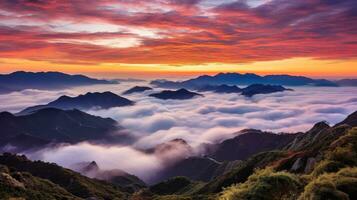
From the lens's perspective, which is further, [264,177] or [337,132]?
[337,132]

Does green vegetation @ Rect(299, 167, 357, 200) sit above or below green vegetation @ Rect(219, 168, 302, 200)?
above

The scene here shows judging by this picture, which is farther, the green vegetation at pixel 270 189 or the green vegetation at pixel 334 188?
the green vegetation at pixel 270 189

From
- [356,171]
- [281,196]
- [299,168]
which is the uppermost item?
[356,171]

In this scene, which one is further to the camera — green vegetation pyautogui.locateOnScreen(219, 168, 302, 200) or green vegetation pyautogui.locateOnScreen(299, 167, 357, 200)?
green vegetation pyautogui.locateOnScreen(219, 168, 302, 200)

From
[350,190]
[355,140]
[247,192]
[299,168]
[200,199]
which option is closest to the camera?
[350,190]

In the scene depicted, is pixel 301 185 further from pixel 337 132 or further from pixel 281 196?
pixel 337 132

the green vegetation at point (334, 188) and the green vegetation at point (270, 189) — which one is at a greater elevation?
the green vegetation at point (334, 188)

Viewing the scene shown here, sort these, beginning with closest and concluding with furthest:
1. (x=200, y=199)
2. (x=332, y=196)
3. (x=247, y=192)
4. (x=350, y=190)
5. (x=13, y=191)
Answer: (x=332, y=196)
(x=350, y=190)
(x=247, y=192)
(x=13, y=191)
(x=200, y=199)

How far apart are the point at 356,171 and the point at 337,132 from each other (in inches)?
6749

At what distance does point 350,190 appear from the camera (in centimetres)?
3291

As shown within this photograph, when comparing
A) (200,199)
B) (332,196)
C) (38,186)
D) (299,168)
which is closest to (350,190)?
(332,196)

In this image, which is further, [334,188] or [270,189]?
[270,189]

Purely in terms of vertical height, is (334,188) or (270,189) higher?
(334,188)

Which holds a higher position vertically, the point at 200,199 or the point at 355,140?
the point at 355,140
